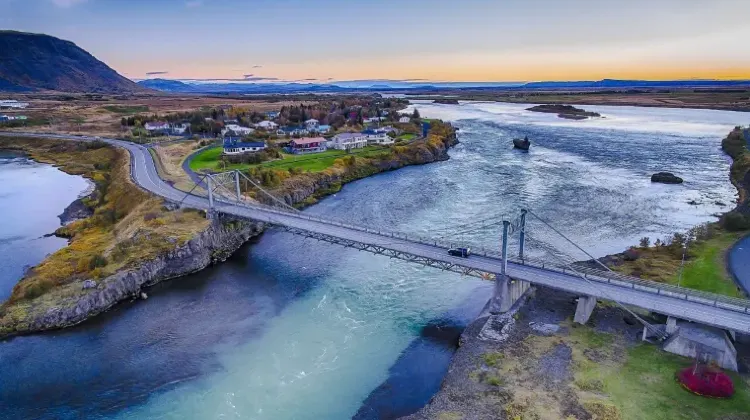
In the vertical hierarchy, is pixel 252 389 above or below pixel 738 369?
below

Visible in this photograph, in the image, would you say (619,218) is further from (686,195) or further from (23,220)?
(23,220)

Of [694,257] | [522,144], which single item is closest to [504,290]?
[694,257]

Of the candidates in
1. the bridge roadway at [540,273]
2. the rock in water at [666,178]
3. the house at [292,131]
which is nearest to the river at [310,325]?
the rock in water at [666,178]

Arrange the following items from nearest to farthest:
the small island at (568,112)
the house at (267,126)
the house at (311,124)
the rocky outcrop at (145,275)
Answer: the rocky outcrop at (145,275)
the house at (267,126)
the house at (311,124)
the small island at (568,112)

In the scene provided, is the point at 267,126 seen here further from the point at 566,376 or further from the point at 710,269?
the point at 566,376

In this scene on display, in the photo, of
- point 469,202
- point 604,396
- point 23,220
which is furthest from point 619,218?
point 23,220

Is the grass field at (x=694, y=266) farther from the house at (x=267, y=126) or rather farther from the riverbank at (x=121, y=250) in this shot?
the house at (x=267, y=126)
